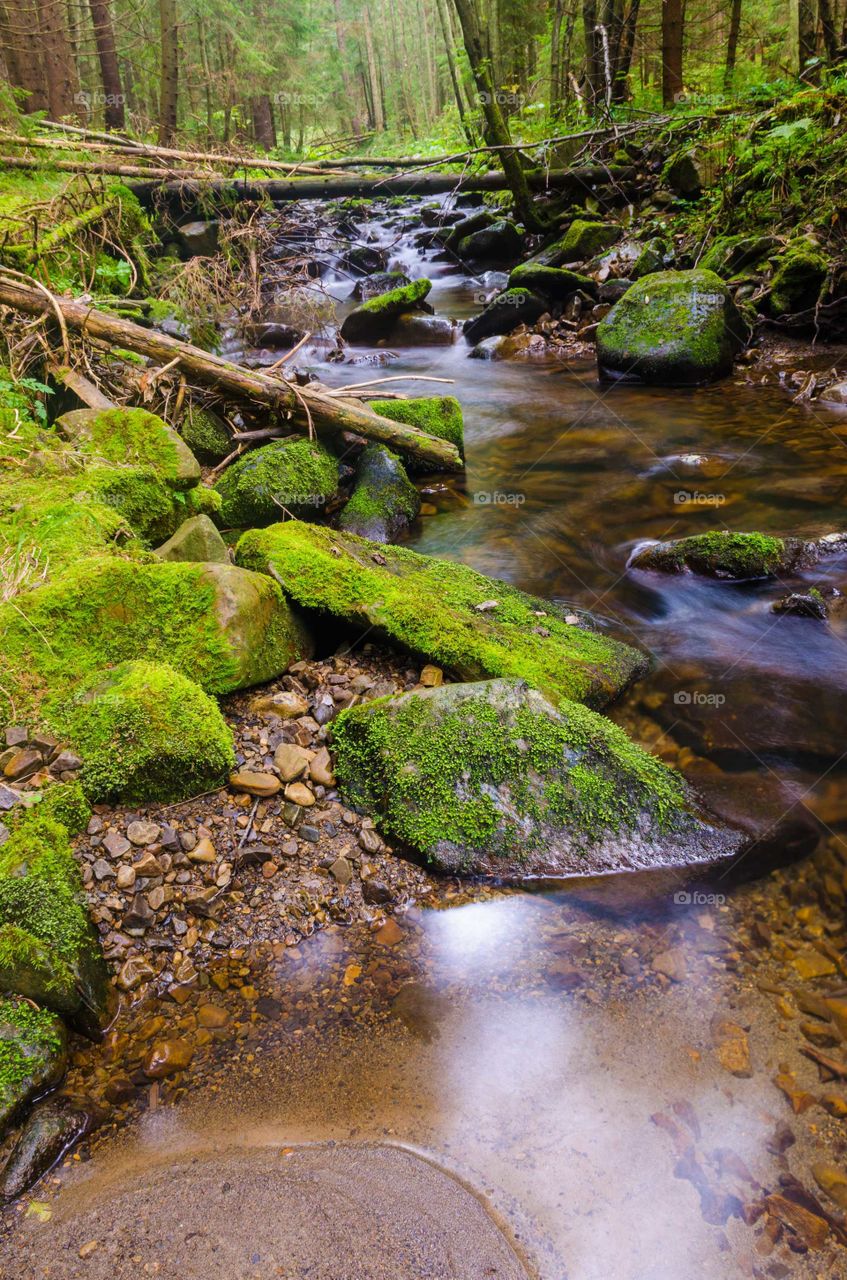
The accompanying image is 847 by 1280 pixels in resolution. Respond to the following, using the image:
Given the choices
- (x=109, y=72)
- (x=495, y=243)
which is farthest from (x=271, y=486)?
(x=109, y=72)

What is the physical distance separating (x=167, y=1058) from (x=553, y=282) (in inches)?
495

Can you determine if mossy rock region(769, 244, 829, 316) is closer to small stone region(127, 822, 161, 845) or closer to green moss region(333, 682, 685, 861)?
green moss region(333, 682, 685, 861)

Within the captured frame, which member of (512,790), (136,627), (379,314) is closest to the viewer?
(512,790)

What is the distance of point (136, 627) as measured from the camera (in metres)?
3.32

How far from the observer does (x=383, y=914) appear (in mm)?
2768

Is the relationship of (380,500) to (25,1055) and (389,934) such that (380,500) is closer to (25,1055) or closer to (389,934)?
(389,934)

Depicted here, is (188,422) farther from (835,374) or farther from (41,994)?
(835,374)

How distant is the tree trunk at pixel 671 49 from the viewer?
12906 mm

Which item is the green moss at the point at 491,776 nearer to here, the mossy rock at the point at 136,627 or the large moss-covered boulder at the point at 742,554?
the mossy rock at the point at 136,627

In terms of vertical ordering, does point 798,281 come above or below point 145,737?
above

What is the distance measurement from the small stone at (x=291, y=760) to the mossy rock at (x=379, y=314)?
10472mm

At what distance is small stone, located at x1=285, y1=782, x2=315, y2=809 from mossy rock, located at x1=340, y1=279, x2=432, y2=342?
420 inches

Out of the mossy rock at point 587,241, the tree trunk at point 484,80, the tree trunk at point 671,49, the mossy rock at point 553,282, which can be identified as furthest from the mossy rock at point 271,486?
the tree trunk at point 671,49

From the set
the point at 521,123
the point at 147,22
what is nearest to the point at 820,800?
the point at 521,123
